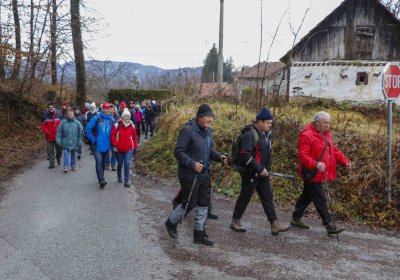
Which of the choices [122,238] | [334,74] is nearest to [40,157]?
[122,238]

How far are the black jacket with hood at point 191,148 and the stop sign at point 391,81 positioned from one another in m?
3.87

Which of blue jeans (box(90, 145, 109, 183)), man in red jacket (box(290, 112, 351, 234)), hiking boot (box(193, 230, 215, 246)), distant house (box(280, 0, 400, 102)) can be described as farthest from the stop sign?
distant house (box(280, 0, 400, 102))

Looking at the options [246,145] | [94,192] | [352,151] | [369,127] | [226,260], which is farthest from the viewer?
[369,127]

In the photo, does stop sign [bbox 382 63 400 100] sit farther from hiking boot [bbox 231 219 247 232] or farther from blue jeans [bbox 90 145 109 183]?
blue jeans [bbox 90 145 109 183]

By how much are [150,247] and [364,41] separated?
19.4 m

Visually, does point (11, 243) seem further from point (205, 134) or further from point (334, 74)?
point (334, 74)

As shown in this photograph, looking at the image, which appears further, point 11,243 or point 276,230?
point 276,230

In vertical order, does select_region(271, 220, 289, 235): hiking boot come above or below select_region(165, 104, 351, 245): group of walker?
below

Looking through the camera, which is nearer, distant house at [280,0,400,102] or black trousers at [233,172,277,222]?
black trousers at [233,172,277,222]

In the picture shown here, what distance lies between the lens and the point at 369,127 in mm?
11148

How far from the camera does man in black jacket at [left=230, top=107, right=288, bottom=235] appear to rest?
5.78 m

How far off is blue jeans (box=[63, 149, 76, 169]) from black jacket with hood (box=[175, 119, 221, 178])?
5980 mm

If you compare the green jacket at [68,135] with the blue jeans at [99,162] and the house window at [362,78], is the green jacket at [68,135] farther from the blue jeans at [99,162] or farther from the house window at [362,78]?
the house window at [362,78]

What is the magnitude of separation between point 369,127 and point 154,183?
640 cm
